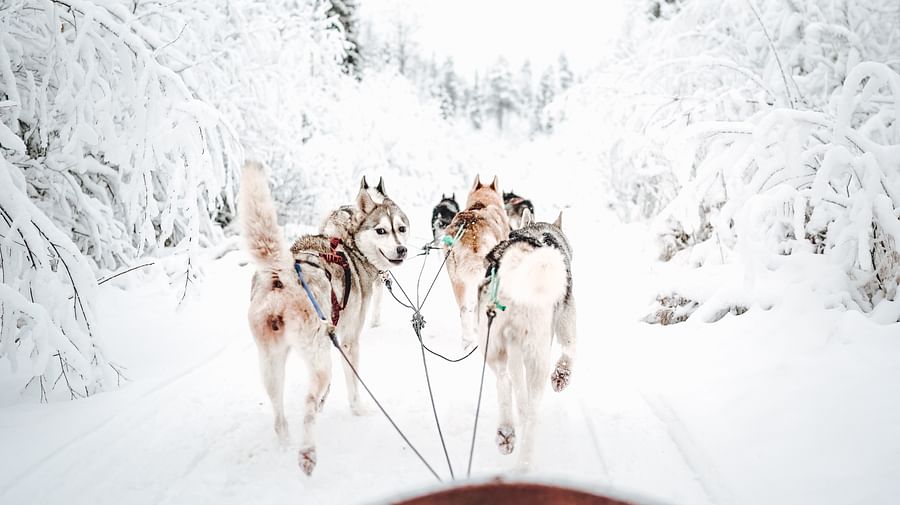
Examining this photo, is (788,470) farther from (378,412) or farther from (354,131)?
(354,131)

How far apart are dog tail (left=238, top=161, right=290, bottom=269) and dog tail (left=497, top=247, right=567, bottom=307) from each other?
1454 millimetres

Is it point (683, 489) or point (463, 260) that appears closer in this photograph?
point (683, 489)

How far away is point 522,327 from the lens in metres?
2.80

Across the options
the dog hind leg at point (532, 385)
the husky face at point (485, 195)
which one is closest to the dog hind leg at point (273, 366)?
the dog hind leg at point (532, 385)

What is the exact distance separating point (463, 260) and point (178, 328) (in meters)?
3.68

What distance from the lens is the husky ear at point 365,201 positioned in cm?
428

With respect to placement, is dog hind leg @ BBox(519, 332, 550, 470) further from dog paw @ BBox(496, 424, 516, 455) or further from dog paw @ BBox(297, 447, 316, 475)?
dog paw @ BBox(297, 447, 316, 475)

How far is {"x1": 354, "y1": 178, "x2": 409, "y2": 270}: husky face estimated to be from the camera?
4164 mm

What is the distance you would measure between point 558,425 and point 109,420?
3.42 meters

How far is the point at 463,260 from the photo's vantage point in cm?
482

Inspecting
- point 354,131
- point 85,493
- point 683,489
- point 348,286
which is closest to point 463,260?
point 348,286

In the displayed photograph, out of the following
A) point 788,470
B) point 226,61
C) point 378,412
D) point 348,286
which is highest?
point 226,61

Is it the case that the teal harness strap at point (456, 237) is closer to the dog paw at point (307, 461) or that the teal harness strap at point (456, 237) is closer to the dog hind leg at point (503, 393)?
the dog hind leg at point (503, 393)

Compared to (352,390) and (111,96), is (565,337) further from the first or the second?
(111,96)
